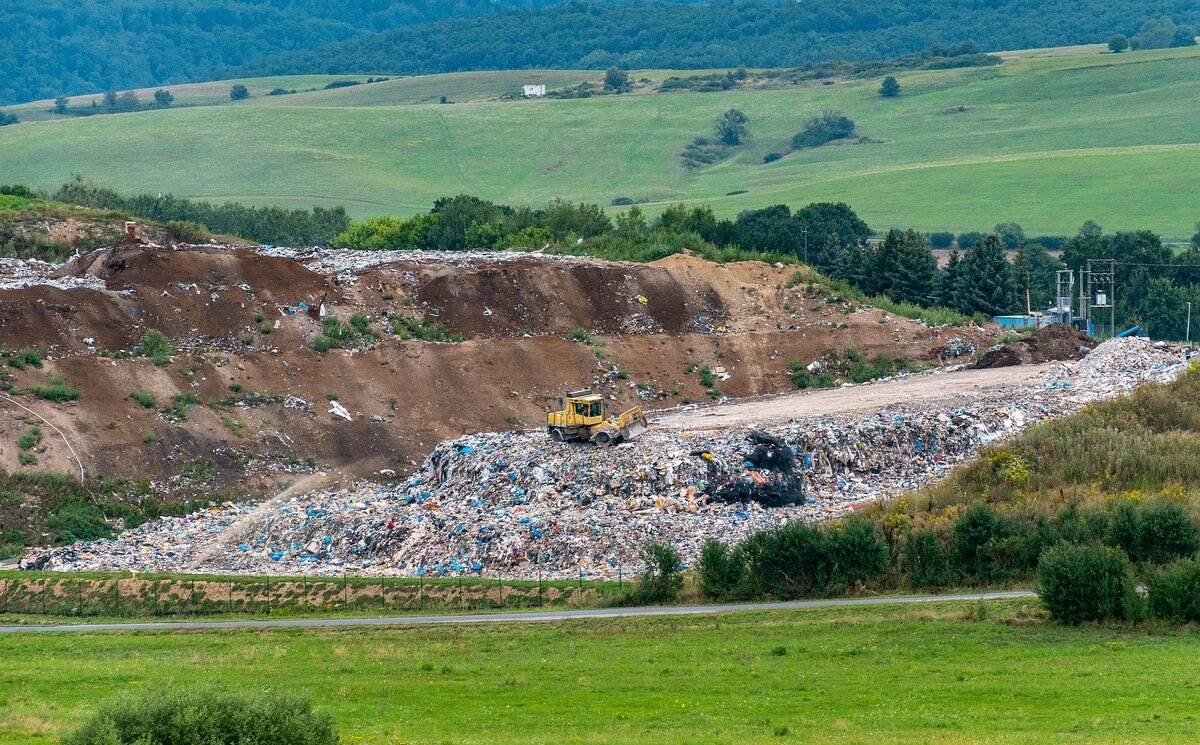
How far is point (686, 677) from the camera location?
96.1 ft

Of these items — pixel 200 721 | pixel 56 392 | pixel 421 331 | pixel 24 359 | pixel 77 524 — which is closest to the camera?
pixel 200 721

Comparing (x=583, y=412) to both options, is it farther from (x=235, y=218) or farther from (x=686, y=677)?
(x=235, y=218)

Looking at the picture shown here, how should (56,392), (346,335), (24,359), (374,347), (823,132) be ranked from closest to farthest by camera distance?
(56,392) < (24,359) < (374,347) < (346,335) < (823,132)

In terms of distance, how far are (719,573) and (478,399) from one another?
22.4m

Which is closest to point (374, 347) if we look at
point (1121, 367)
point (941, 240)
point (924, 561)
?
point (1121, 367)

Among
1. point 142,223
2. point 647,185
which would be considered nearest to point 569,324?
point 142,223

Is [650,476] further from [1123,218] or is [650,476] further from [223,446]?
[1123,218]

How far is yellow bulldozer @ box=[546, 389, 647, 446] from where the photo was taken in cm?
4822

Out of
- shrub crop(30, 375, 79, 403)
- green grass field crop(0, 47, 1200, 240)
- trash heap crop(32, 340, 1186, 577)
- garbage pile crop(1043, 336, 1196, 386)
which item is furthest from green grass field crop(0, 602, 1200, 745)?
green grass field crop(0, 47, 1200, 240)

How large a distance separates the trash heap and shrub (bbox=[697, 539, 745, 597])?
3791mm

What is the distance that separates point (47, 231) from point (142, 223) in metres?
4.15

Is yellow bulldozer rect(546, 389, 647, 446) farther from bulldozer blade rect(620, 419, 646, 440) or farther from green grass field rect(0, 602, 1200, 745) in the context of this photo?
green grass field rect(0, 602, 1200, 745)

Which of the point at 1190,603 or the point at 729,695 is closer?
the point at 729,695

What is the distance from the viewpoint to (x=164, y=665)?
31.5 meters
